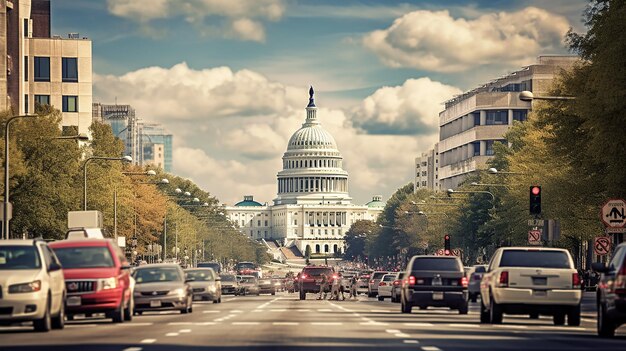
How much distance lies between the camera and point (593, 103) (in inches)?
2060

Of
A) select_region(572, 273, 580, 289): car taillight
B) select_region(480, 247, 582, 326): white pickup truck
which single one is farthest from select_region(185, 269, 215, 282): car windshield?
select_region(572, 273, 580, 289): car taillight

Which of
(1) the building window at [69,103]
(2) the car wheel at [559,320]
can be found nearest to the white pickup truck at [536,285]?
(2) the car wheel at [559,320]

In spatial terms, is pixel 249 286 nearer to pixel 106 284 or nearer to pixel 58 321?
pixel 106 284

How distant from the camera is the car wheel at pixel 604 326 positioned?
29.7m

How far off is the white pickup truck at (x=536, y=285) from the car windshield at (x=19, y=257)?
10853 millimetres

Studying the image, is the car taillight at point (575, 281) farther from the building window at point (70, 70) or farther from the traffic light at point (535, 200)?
the building window at point (70, 70)

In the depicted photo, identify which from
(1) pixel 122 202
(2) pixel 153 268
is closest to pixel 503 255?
(2) pixel 153 268

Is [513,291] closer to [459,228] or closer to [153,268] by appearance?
[153,268]

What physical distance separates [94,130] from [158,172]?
58.8m

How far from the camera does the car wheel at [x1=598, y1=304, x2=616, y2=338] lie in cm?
2967

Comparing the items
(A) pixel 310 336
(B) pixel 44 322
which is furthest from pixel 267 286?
(A) pixel 310 336

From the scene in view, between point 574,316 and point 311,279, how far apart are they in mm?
40018

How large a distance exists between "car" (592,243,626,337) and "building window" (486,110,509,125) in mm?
166067

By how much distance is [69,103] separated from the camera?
142 meters
